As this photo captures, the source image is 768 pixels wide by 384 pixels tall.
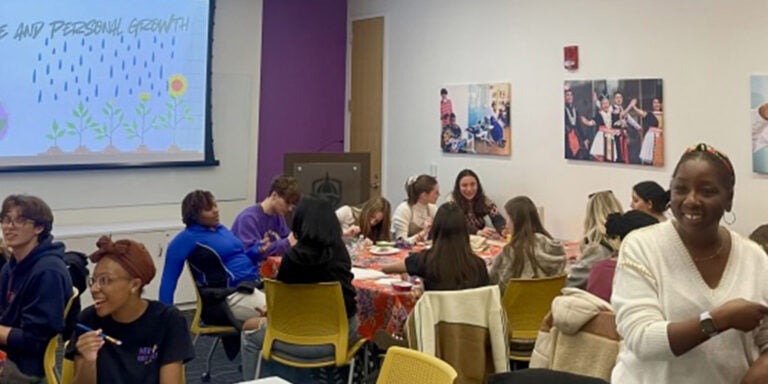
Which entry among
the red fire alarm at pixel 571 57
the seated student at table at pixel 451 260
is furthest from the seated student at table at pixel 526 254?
the red fire alarm at pixel 571 57

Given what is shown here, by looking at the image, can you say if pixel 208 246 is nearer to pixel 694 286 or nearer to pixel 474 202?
pixel 474 202

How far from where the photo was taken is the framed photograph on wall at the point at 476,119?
249 inches

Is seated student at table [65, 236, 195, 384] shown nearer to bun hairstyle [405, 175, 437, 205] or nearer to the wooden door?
bun hairstyle [405, 175, 437, 205]

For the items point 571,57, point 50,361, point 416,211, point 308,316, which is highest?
point 571,57

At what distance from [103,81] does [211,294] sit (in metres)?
2.74

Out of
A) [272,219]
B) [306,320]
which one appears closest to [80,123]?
[272,219]

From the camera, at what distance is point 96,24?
596 centimetres

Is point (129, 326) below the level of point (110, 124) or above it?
below

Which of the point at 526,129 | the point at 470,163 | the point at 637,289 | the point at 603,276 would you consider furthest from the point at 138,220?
the point at 637,289

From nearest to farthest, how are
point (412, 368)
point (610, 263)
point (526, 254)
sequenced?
point (412, 368), point (610, 263), point (526, 254)

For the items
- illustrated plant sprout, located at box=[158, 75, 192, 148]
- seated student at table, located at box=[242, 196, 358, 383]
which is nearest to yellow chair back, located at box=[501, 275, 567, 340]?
seated student at table, located at box=[242, 196, 358, 383]

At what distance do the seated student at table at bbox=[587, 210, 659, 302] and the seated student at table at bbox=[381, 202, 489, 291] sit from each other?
1.65 feet

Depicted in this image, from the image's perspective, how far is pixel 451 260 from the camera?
341 cm

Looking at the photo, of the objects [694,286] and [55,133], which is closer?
[694,286]
